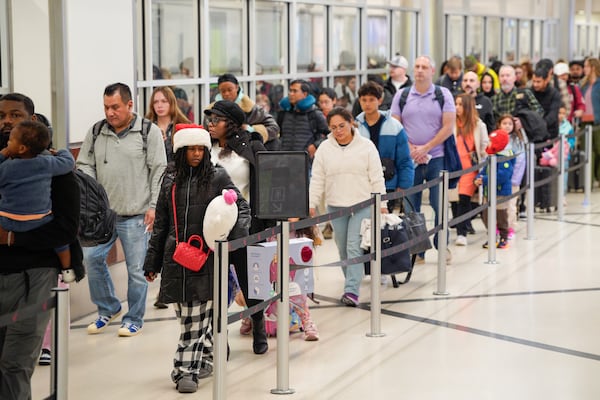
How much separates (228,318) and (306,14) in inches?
389

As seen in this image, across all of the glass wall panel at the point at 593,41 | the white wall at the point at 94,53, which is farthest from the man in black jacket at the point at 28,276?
the glass wall panel at the point at 593,41

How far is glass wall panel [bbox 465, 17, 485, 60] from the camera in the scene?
23.1 meters

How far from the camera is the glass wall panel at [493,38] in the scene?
24962 mm

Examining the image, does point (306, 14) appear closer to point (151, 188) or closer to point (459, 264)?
point (459, 264)

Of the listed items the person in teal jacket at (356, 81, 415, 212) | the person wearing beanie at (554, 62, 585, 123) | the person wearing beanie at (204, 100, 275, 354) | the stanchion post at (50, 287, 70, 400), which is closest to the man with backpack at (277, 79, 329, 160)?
the person in teal jacket at (356, 81, 415, 212)

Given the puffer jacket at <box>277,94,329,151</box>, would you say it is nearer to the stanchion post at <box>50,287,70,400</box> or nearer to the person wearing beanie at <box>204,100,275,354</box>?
the person wearing beanie at <box>204,100,275,354</box>

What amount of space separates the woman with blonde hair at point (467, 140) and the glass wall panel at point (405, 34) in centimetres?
697

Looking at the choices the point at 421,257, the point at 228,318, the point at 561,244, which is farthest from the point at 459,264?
the point at 228,318

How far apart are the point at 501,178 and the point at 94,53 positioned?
5277 mm

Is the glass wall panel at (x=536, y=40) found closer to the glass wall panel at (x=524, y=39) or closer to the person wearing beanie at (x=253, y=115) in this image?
the glass wall panel at (x=524, y=39)

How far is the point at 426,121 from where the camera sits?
11.3 m

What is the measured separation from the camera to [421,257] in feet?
39.0

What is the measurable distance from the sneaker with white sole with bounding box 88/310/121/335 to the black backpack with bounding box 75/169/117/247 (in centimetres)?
133

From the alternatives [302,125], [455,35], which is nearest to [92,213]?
[302,125]
